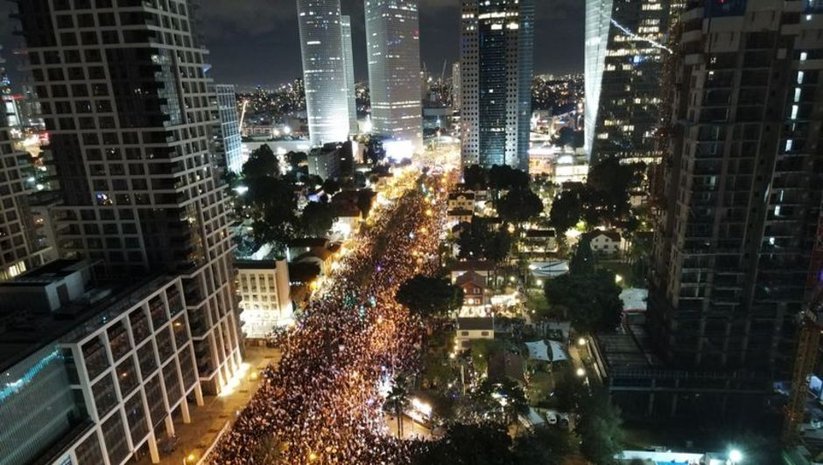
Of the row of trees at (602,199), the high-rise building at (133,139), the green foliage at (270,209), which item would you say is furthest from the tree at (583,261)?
the green foliage at (270,209)

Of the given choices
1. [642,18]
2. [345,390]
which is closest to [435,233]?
[345,390]

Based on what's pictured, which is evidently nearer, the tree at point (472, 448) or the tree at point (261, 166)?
the tree at point (472, 448)

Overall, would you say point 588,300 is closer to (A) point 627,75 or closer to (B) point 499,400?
(B) point 499,400

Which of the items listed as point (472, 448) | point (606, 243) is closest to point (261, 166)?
point (606, 243)

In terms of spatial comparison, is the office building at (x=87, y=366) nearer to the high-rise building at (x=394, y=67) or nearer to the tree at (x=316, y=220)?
the tree at (x=316, y=220)

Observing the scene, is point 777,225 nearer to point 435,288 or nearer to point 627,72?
point 435,288

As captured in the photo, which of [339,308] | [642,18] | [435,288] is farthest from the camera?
[642,18]

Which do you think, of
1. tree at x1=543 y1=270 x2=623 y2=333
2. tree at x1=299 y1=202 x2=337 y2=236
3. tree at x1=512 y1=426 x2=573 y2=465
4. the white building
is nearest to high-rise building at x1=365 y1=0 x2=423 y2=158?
tree at x1=299 y1=202 x2=337 y2=236
